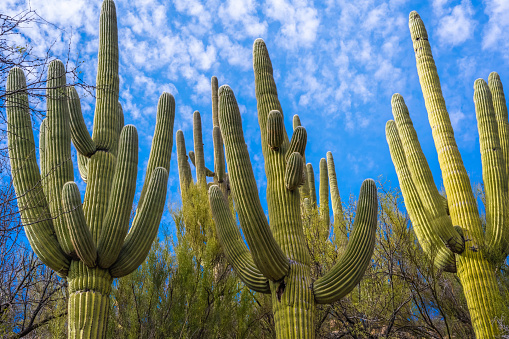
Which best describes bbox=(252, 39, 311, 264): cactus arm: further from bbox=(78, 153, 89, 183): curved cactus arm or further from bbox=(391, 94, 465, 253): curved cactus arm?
bbox=(391, 94, 465, 253): curved cactus arm

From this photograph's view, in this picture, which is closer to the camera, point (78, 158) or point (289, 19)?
point (78, 158)

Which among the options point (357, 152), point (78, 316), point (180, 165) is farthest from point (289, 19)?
point (78, 316)

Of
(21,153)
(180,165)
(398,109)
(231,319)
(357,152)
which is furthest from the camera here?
(357,152)

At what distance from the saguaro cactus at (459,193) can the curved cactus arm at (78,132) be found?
498cm

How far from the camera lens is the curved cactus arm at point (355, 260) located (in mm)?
5340

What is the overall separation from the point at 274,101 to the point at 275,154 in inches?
34.9

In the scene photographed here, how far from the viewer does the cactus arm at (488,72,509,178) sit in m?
7.91

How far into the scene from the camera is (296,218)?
5797mm

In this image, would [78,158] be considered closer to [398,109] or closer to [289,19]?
[398,109]

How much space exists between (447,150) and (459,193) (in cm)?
79

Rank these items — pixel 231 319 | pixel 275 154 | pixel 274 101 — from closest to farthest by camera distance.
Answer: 1. pixel 275 154
2. pixel 274 101
3. pixel 231 319

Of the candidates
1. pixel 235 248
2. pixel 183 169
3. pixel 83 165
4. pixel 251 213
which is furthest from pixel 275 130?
pixel 183 169

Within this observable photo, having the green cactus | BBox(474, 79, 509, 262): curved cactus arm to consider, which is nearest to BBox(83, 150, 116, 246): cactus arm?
the green cactus

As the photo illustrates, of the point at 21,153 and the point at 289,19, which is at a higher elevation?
the point at 289,19
